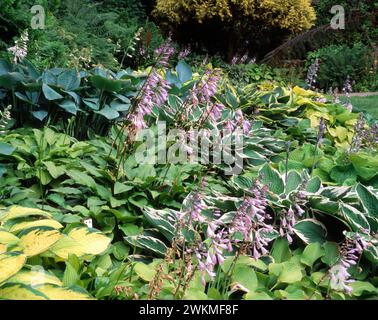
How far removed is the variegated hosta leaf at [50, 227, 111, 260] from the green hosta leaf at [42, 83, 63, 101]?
1492 millimetres

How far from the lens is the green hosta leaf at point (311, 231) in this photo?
2561 millimetres

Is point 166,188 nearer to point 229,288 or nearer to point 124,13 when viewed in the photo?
point 229,288

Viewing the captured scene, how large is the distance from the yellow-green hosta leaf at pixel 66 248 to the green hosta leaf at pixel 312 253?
102 centimetres

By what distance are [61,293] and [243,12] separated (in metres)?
8.87

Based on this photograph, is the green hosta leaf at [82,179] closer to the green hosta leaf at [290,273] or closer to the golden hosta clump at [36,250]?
the golden hosta clump at [36,250]

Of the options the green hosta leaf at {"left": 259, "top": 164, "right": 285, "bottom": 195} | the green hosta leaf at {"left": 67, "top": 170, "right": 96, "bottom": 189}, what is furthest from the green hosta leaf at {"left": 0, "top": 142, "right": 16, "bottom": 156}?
the green hosta leaf at {"left": 259, "top": 164, "right": 285, "bottom": 195}

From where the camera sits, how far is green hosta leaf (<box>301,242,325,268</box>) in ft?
7.94

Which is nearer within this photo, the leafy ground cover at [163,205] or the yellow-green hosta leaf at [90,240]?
the leafy ground cover at [163,205]

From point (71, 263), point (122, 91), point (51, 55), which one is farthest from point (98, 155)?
point (51, 55)

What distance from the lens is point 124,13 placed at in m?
12.0

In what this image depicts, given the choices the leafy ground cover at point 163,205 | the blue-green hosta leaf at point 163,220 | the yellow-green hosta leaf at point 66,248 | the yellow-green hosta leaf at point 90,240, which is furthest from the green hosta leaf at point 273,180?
the yellow-green hosta leaf at point 66,248

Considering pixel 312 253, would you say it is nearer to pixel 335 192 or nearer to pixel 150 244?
pixel 335 192

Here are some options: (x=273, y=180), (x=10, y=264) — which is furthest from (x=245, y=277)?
(x=10, y=264)

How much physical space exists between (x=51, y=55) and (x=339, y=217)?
3.94 m
